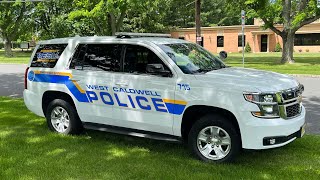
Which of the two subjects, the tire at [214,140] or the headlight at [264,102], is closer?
the headlight at [264,102]

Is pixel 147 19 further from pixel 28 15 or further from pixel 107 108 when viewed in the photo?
pixel 107 108

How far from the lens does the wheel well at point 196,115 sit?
212 inches

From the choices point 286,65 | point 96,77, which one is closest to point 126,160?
point 96,77

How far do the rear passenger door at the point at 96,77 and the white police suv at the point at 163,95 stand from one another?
17 millimetres

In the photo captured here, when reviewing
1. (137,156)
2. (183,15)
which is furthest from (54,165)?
(183,15)

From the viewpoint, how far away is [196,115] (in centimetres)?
571

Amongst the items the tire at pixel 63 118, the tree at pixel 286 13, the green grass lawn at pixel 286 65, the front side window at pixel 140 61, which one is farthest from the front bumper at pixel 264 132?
the tree at pixel 286 13

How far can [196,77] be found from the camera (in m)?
5.53

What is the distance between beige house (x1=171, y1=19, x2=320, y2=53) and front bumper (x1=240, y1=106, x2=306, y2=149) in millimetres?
47097

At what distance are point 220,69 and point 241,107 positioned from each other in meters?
1.19

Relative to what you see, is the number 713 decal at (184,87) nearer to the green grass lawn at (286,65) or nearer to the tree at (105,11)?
the green grass lawn at (286,65)

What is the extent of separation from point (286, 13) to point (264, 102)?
21701 millimetres

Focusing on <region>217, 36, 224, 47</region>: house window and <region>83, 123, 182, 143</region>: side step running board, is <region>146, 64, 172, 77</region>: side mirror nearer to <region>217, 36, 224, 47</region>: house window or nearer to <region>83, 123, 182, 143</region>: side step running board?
<region>83, 123, 182, 143</region>: side step running board

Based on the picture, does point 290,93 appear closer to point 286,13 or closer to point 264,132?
point 264,132
